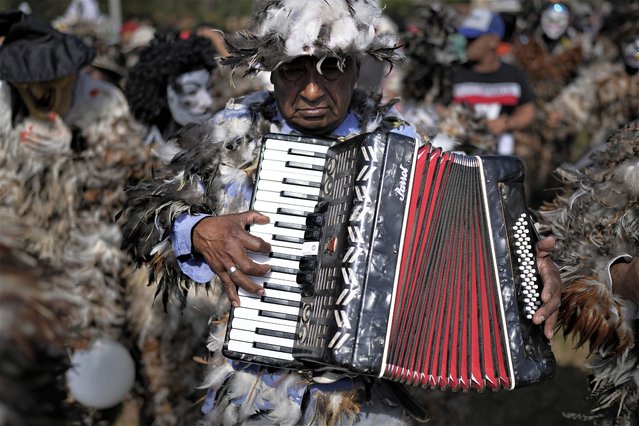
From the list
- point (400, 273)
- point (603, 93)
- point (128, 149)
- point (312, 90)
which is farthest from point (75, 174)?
point (603, 93)

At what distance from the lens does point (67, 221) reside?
4832mm

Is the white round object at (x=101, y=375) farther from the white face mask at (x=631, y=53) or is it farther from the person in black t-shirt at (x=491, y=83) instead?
the white face mask at (x=631, y=53)

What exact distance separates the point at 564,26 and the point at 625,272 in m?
7.60

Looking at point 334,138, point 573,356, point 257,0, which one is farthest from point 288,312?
point 573,356

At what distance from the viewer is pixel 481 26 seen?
712cm

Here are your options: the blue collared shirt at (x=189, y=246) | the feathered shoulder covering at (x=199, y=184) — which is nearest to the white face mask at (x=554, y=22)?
the feathered shoulder covering at (x=199, y=184)

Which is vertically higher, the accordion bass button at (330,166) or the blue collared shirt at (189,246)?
the accordion bass button at (330,166)

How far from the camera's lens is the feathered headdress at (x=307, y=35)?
3.05m

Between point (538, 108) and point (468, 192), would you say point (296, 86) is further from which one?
point (538, 108)

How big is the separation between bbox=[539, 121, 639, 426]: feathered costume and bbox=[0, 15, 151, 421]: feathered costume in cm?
239

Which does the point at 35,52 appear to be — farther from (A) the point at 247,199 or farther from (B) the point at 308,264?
(B) the point at 308,264

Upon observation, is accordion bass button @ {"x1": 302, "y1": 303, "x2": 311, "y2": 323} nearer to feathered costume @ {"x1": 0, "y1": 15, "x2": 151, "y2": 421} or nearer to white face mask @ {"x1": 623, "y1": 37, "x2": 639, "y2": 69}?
feathered costume @ {"x1": 0, "y1": 15, "x2": 151, "y2": 421}

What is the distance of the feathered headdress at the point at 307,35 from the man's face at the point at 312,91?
73 millimetres

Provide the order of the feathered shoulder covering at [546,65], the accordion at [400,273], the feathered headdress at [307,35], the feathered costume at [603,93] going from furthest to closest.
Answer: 1. the feathered shoulder covering at [546,65]
2. the feathered costume at [603,93]
3. the feathered headdress at [307,35]
4. the accordion at [400,273]
